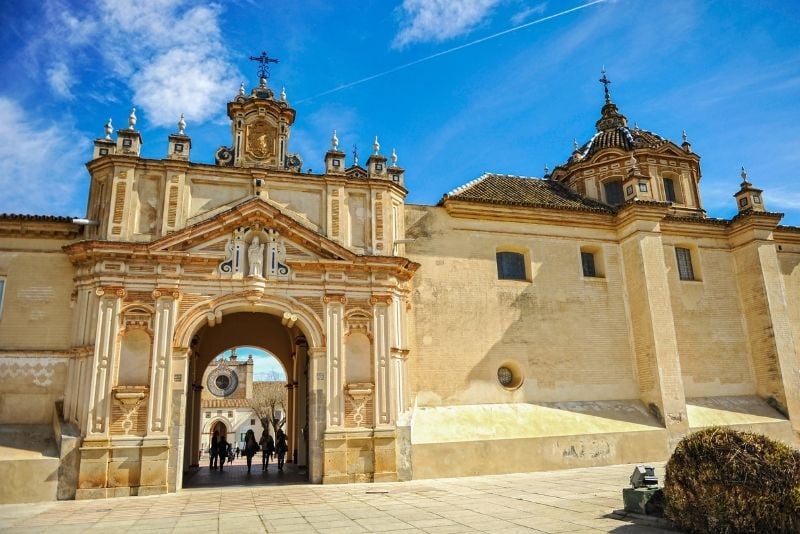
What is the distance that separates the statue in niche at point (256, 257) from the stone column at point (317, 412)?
288 cm

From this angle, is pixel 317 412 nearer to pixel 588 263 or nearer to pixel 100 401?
pixel 100 401

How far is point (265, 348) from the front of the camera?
24203 mm

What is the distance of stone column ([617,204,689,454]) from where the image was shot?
2025 cm

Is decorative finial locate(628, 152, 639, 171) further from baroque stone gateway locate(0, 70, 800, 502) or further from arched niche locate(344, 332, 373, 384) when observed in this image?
arched niche locate(344, 332, 373, 384)

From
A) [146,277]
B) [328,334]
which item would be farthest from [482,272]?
[146,277]

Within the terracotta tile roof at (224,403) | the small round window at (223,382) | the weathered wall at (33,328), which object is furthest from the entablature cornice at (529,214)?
the small round window at (223,382)

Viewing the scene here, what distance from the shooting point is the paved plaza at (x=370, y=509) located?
9859 millimetres

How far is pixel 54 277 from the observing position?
17109mm

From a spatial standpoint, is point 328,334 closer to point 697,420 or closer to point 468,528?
point 468,528

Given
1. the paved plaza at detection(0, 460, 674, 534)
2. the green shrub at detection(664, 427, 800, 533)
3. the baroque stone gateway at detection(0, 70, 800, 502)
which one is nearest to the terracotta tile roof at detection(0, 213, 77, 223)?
the baroque stone gateway at detection(0, 70, 800, 502)

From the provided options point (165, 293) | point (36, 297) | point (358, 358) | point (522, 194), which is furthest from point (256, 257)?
point (522, 194)

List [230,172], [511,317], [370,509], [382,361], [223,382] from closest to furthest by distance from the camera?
[370,509]
[382,361]
[230,172]
[511,317]
[223,382]

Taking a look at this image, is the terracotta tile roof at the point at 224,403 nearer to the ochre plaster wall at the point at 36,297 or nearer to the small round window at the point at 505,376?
the ochre plaster wall at the point at 36,297

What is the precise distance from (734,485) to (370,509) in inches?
265
